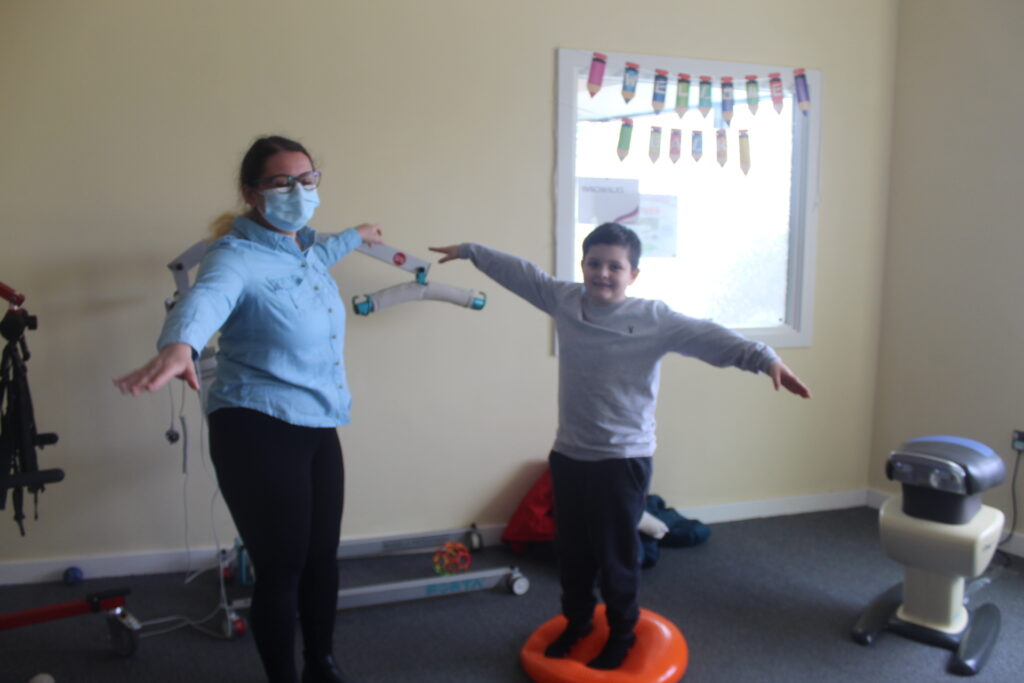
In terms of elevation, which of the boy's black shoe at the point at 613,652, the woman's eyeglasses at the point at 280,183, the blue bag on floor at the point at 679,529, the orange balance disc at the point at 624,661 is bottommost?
the blue bag on floor at the point at 679,529

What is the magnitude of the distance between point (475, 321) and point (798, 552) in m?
1.59

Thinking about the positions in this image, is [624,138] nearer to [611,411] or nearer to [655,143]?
[655,143]

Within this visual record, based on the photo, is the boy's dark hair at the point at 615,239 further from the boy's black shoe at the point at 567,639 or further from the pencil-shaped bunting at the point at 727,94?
the pencil-shaped bunting at the point at 727,94

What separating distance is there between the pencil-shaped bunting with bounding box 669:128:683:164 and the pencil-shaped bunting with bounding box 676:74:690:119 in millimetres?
86

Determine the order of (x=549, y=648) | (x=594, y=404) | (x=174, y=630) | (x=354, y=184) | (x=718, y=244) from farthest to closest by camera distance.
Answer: (x=718, y=244)
(x=354, y=184)
(x=174, y=630)
(x=549, y=648)
(x=594, y=404)

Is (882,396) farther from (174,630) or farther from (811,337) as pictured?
(174,630)

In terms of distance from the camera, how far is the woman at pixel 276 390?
1.37 metres

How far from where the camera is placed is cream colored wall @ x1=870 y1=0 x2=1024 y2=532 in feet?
8.51

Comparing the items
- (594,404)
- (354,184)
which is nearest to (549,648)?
(594,404)

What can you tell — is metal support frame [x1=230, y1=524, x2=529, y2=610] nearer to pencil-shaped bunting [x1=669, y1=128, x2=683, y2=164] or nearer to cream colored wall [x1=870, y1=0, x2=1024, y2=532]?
pencil-shaped bunting [x1=669, y1=128, x2=683, y2=164]

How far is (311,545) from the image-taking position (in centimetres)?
155

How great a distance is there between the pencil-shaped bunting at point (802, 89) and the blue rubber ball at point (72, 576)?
3.45 m

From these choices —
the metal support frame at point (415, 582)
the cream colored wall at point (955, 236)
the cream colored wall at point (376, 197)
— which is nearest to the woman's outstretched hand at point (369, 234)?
the cream colored wall at point (376, 197)

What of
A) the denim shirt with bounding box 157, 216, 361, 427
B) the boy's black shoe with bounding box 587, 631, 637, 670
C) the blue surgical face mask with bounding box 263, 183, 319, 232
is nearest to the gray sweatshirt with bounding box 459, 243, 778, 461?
the boy's black shoe with bounding box 587, 631, 637, 670
